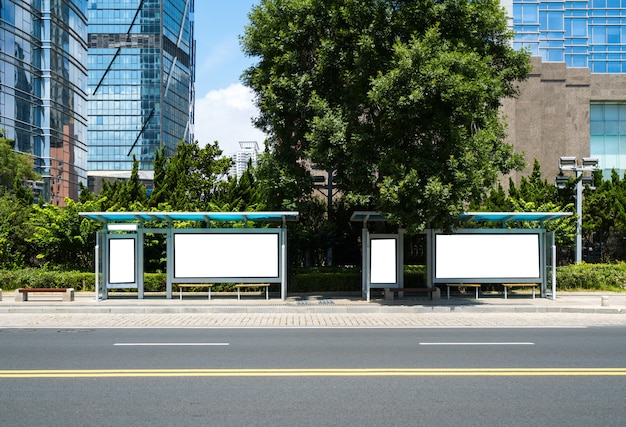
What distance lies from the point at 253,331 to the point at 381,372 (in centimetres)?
580

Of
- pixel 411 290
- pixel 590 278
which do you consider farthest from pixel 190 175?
pixel 590 278

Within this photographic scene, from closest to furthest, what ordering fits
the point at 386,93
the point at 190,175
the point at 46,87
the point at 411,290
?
the point at 386,93 < the point at 411,290 < the point at 190,175 < the point at 46,87

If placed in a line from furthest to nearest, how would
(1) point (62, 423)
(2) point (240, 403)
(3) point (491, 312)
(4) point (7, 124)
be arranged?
(4) point (7, 124), (3) point (491, 312), (2) point (240, 403), (1) point (62, 423)

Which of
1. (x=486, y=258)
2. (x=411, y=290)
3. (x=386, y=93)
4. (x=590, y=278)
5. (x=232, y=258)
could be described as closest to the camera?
(x=386, y=93)

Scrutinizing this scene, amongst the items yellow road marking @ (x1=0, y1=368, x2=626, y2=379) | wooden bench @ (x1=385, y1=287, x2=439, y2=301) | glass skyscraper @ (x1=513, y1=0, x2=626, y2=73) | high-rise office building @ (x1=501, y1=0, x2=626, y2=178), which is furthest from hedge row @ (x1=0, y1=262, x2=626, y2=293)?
glass skyscraper @ (x1=513, y1=0, x2=626, y2=73)

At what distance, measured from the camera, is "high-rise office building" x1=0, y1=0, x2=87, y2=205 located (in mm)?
65062

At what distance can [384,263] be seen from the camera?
21438 mm

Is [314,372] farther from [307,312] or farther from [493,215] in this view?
[493,215]

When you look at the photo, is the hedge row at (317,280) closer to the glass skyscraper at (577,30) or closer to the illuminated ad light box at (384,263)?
the illuminated ad light box at (384,263)

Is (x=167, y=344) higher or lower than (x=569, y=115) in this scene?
lower

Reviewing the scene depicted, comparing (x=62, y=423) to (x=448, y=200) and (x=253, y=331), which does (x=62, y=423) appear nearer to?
(x=253, y=331)

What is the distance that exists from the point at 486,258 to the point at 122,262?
12229mm

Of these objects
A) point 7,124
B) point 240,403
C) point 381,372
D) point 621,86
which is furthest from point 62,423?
point 7,124

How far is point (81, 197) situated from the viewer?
30.0 metres
